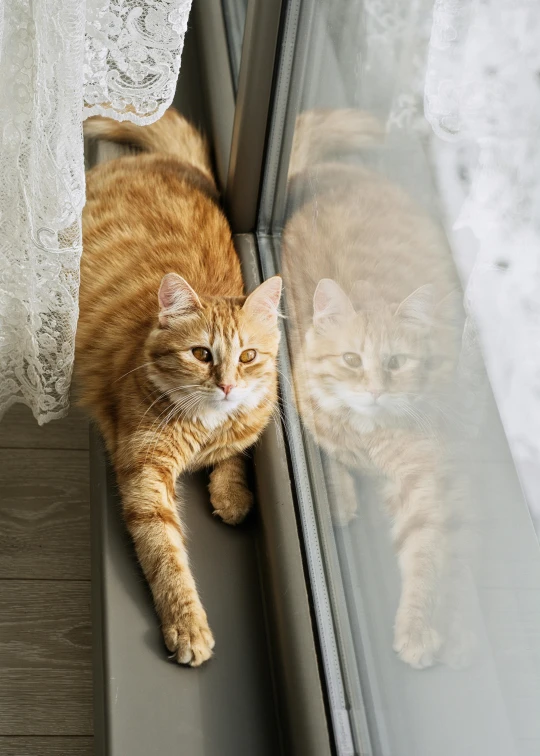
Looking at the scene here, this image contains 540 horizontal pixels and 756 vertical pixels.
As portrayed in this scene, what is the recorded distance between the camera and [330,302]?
118cm

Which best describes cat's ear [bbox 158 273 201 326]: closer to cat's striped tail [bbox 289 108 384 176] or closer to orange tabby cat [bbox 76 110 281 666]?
orange tabby cat [bbox 76 110 281 666]

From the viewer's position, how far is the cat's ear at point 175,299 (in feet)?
3.76

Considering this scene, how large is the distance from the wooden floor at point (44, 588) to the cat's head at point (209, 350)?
1.21 feet

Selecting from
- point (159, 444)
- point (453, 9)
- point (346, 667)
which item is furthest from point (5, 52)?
point (346, 667)

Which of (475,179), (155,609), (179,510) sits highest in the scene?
(475,179)

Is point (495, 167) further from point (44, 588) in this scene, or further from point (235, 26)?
point (235, 26)

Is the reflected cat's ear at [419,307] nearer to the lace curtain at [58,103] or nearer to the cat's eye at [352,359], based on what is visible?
the cat's eye at [352,359]

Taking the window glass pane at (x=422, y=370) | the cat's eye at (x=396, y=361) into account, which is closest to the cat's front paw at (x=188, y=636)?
the window glass pane at (x=422, y=370)

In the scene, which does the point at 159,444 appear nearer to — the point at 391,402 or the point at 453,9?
the point at 391,402

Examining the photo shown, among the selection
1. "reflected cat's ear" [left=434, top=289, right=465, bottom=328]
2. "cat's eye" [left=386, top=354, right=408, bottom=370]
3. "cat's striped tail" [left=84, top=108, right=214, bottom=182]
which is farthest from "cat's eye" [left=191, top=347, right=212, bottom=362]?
"cat's striped tail" [left=84, top=108, right=214, bottom=182]

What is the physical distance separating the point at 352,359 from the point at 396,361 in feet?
0.43

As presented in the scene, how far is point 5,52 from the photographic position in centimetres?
86

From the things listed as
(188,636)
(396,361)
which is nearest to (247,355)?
(396,361)

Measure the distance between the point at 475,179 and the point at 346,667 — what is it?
607mm
